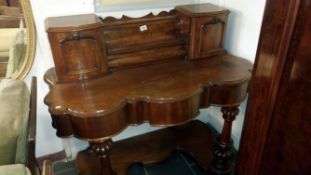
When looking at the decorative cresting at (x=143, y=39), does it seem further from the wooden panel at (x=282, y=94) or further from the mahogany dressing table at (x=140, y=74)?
the wooden panel at (x=282, y=94)

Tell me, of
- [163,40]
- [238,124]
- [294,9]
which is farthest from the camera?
[238,124]

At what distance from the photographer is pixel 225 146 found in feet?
5.24

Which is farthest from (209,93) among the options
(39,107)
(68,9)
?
(39,107)

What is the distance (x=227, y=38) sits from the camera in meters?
1.75

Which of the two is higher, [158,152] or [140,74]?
[140,74]

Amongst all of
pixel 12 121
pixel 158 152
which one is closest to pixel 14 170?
pixel 12 121

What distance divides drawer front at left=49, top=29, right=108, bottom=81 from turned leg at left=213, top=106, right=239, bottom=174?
31.8 inches

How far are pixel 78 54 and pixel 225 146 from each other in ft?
3.56

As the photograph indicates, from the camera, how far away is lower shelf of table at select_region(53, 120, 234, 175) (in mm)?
1781

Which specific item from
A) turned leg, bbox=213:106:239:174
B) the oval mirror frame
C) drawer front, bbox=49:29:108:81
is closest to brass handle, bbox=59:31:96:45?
drawer front, bbox=49:29:108:81

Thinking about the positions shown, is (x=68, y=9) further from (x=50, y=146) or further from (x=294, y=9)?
(x=294, y=9)

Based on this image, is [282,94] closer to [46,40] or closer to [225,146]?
[225,146]

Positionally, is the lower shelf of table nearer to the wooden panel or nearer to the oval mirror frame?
the oval mirror frame

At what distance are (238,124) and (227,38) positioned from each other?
66cm
